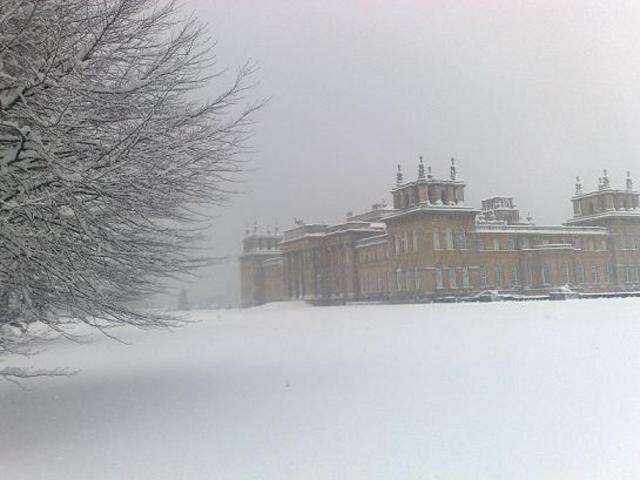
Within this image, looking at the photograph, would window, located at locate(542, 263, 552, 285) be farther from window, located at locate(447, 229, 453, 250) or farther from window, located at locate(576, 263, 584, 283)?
window, located at locate(447, 229, 453, 250)

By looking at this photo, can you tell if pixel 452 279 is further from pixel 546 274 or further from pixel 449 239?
pixel 546 274

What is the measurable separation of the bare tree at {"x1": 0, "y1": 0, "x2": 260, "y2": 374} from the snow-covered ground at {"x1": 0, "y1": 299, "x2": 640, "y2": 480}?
1.95 meters

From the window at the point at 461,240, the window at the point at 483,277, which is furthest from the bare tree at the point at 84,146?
the window at the point at 483,277

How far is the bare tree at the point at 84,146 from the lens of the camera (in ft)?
23.9

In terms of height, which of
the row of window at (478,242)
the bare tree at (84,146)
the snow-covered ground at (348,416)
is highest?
the row of window at (478,242)

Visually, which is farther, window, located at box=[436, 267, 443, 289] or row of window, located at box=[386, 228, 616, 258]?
row of window, located at box=[386, 228, 616, 258]

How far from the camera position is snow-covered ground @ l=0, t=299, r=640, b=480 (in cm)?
663

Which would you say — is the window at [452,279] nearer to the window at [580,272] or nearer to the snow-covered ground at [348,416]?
the window at [580,272]

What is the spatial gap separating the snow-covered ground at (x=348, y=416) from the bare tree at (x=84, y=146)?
1953 mm

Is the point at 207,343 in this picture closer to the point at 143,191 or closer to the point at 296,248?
the point at 143,191

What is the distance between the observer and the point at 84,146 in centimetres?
813

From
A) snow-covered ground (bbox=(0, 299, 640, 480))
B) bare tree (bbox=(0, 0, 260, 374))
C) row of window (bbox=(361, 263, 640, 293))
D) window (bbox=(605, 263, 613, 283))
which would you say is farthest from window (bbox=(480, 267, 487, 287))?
bare tree (bbox=(0, 0, 260, 374))

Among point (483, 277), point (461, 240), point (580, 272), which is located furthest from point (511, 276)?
point (461, 240)

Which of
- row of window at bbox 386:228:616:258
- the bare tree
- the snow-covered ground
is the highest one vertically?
row of window at bbox 386:228:616:258
